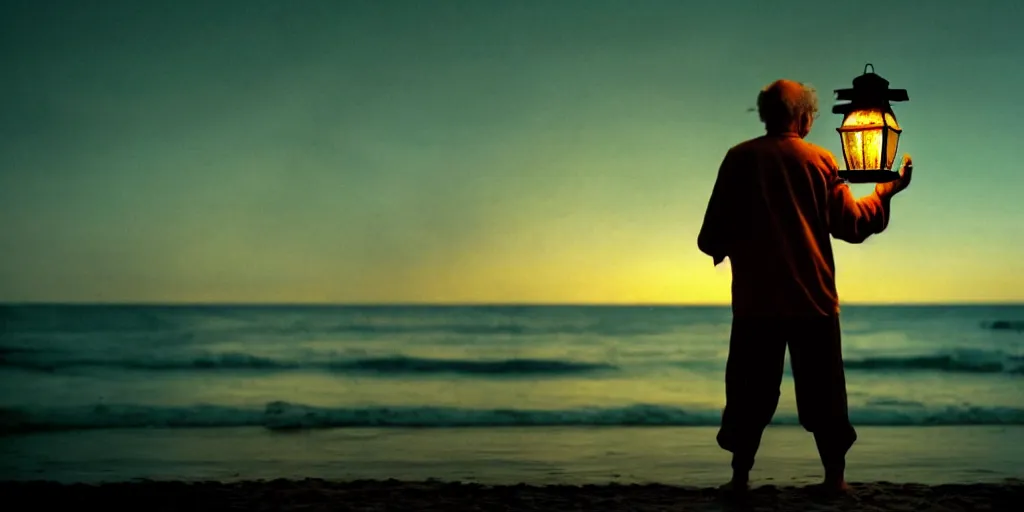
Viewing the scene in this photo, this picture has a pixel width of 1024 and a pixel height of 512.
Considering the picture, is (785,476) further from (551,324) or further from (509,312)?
(509,312)

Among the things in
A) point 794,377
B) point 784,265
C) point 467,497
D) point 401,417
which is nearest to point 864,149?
point 784,265

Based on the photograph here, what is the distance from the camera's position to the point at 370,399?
8.76 meters

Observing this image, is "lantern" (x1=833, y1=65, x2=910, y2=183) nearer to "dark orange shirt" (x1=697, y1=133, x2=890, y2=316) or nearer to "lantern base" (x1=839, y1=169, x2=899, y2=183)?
"lantern base" (x1=839, y1=169, x2=899, y2=183)

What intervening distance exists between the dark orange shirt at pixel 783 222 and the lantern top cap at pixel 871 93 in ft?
1.17

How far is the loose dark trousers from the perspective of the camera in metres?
3.35

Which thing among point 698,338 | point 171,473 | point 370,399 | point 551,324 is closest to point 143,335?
point 551,324

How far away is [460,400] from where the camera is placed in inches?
348

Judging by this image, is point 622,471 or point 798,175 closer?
point 798,175

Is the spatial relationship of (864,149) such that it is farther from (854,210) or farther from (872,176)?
(854,210)

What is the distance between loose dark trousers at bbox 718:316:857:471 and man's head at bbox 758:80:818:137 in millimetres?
633

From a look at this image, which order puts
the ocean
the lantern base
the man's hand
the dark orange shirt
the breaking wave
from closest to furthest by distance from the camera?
the dark orange shirt
the man's hand
the lantern base
the ocean
the breaking wave

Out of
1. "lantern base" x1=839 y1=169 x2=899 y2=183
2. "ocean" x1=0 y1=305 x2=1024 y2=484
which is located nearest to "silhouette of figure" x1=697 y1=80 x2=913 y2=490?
"lantern base" x1=839 y1=169 x2=899 y2=183

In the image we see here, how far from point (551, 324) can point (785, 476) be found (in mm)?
16322

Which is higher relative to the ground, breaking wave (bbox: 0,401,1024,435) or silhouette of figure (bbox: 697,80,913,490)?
silhouette of figure (bbox: 697,80,913,490)
